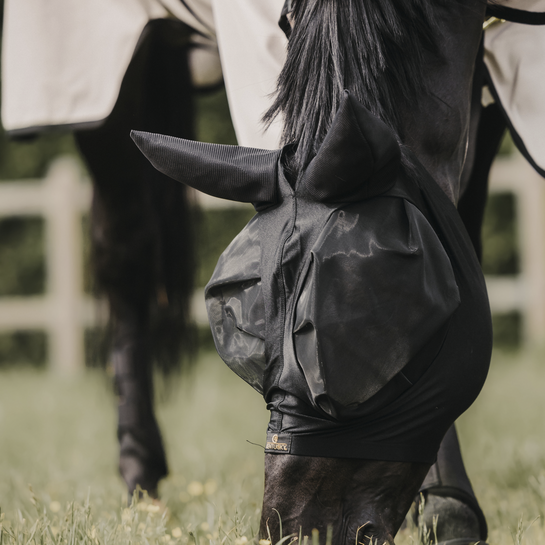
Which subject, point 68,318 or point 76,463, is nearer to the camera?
point 76,463

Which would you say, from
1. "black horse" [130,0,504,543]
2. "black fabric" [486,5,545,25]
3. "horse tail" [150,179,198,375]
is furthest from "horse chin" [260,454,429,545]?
"horse tail" [150,179,198,375]

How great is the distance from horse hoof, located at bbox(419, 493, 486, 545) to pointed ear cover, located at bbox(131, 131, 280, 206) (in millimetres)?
714

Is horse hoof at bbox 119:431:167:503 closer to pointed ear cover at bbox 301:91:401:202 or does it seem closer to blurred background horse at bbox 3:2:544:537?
blurred background horse at bbox 3:2:544:537

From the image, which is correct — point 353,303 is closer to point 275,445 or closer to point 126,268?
point 275,445

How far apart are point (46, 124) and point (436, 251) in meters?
1.16

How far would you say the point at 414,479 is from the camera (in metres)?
0.80

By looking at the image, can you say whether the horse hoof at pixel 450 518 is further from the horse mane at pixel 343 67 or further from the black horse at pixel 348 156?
the horse mane at pixel 343 67

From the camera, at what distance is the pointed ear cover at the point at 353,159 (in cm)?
68

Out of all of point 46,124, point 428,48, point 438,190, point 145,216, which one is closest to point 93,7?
point 46,124

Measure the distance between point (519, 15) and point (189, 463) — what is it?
163 cm

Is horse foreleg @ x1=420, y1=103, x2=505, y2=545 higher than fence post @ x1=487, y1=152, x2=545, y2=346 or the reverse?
higher

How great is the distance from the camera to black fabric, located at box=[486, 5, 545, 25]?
1.09m

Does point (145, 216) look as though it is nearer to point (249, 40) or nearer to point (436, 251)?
point (249, 40)

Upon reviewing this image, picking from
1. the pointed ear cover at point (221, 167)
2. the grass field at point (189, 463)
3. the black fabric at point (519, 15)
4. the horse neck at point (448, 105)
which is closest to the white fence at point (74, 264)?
the grass field at point (189, 463)
